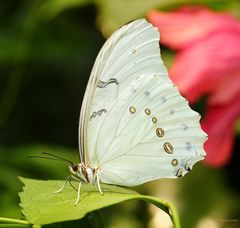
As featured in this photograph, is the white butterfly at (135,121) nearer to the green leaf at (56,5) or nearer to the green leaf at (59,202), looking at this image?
the green leaf at (59,202)

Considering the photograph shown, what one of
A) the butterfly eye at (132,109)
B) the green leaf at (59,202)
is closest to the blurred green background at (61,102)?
the butterfly eye at (132,109)

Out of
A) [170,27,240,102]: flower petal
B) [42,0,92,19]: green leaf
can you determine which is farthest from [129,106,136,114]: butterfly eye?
[42,0,92,19]: green leaf

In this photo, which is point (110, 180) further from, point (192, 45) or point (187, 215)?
point (187, 215)

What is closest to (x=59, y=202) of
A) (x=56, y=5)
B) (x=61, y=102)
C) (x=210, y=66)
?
(x=210, y=66)

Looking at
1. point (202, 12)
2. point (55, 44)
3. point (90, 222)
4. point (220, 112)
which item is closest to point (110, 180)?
point (90, 222)

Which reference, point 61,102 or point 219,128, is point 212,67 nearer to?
point 219,128

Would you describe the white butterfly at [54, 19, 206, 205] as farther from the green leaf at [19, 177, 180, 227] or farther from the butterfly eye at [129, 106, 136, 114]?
the green leaf at [19, 177, 180, 227]
